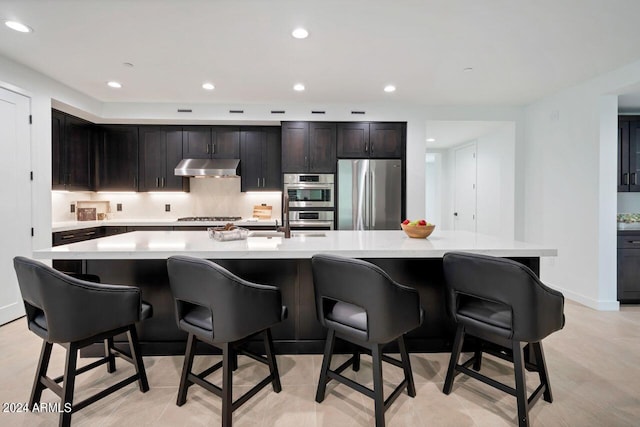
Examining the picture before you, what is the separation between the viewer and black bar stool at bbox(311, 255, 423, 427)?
1.53m

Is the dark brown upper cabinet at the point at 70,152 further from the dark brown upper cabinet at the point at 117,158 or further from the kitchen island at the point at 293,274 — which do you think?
the kitchen island at the point at 293,274

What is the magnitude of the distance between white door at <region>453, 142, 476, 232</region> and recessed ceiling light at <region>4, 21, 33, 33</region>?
656cm

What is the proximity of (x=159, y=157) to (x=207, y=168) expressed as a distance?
89 cm

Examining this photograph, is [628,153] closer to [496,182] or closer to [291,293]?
[496,182]

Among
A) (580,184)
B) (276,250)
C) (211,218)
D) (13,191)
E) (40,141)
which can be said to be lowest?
(276,250)

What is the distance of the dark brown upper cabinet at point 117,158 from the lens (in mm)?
4910

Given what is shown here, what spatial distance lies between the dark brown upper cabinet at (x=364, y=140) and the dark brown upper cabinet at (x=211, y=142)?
5.39 ft

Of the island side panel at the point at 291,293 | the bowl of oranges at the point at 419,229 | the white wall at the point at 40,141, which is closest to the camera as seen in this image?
the island side panel at the point at 291,293

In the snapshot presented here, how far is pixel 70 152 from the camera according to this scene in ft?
14.3

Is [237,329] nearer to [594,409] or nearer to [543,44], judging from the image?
[594,409]

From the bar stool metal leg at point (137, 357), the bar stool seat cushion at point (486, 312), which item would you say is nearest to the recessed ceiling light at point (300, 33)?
the bar stool seat cushion at point (486, 312)

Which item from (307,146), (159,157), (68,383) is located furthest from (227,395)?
(159,157)

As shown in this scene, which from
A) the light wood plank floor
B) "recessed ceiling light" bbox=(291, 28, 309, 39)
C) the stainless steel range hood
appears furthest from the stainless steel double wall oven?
the light wood plank floor

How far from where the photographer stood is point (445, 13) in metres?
2.39
